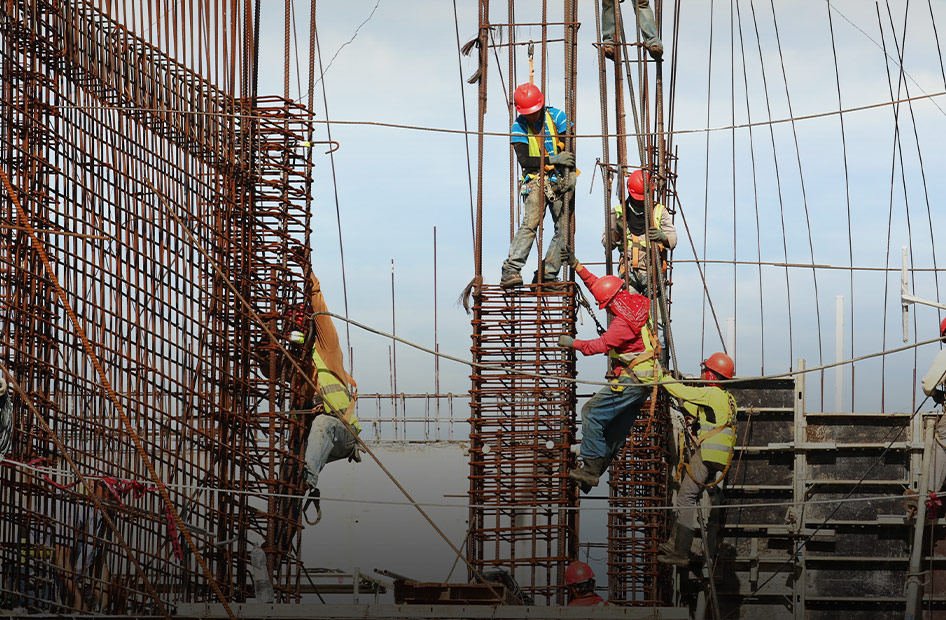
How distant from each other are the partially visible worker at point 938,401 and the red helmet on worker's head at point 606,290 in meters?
3.65

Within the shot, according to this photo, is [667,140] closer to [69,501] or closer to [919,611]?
[919,611]

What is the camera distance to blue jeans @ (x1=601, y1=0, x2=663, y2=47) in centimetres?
1812

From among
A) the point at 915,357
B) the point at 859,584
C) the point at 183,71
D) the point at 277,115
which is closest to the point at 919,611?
the point at 859,584

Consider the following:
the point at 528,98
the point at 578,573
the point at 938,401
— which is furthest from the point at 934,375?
the point at 528,98

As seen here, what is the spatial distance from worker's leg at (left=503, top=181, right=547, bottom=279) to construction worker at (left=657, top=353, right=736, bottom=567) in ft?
8.08

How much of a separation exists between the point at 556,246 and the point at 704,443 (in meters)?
3.13

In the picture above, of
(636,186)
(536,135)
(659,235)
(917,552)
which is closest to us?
(917,552)

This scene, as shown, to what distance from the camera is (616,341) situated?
15172mm

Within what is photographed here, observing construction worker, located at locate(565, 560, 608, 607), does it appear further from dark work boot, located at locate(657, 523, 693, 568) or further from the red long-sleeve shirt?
the red long-sleeve shirt

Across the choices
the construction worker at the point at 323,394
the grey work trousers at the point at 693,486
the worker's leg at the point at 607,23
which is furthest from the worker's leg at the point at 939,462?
the construction worker at the point at 323,394

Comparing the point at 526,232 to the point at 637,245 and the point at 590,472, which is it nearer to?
the point at 637,245

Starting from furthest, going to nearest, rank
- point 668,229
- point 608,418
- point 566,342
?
point 668,229
point 608,418
point 566,342

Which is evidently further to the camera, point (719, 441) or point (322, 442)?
point (322, 442)

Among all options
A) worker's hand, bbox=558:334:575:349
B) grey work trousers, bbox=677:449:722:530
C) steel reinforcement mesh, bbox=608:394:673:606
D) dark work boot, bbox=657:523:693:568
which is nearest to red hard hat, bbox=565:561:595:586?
dark work boot, bbox=657:523:693:568
